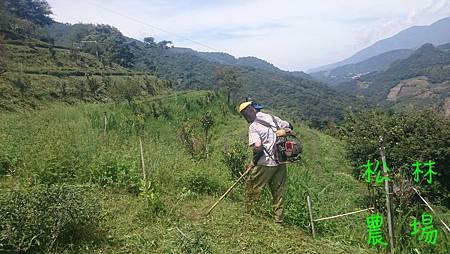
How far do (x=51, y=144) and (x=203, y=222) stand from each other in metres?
3.43

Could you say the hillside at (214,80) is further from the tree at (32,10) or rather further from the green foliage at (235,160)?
the green foliage at (235,160)

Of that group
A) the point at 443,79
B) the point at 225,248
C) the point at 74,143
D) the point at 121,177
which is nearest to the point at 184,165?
the point at 121,177

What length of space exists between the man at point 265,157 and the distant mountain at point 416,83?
305 ft

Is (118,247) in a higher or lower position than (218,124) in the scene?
higher

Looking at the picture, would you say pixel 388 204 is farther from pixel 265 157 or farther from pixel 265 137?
pixel 265 137

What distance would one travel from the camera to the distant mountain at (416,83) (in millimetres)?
102925

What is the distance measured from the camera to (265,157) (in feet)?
16.8

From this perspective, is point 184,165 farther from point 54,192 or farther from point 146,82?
point 146,82

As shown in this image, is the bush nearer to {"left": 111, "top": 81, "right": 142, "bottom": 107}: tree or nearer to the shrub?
the shrub

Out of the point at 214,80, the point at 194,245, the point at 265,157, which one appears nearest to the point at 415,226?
the point at 265,157

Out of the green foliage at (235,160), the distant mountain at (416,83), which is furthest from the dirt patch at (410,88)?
the green foliage at (235,160)

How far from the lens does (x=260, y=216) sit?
534 cm

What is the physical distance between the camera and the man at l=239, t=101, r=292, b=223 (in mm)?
5102

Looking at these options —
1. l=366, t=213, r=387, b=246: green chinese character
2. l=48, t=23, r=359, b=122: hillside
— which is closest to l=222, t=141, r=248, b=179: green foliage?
l=366, t=213, r=387, b=246: green chinese character
